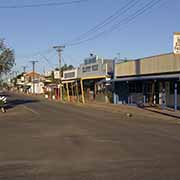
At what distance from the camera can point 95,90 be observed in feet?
196

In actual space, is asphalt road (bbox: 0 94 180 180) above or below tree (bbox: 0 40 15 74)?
below

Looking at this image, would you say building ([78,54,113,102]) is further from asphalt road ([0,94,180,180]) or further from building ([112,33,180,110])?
asphalt road ([0,94,180,180])

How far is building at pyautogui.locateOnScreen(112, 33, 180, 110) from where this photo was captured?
36.1 metres

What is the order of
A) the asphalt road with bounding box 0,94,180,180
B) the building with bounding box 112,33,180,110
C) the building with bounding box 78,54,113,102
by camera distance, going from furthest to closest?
the building with bounding box 78,54,113,102 → the building with bounding box 112,33,180,110 → the asphalt road with bounding box 0,94,180,180

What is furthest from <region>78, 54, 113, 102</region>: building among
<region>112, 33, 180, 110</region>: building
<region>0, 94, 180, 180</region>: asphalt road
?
<region>0, 94, 180, 180</region>: asphalt road

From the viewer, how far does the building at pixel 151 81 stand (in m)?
36.1

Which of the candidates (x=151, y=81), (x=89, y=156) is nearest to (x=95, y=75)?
(x=151, y=81)

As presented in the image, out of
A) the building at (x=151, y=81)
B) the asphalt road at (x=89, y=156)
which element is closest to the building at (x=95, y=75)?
the building at (x=151, y=81)

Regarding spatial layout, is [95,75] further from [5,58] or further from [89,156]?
[89,156]

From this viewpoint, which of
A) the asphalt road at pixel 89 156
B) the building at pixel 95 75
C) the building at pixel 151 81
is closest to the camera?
the asphalt road at pixel 89 156

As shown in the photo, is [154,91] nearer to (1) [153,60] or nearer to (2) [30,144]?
(1) [153,60]

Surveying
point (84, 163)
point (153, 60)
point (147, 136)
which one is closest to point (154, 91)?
point (153, 60)

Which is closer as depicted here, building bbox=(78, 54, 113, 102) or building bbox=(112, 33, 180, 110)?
building bbox=(112, 33, 180, 110)

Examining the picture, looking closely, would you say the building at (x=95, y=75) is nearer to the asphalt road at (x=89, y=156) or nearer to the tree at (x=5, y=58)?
the tree at (x=5, y=58)
